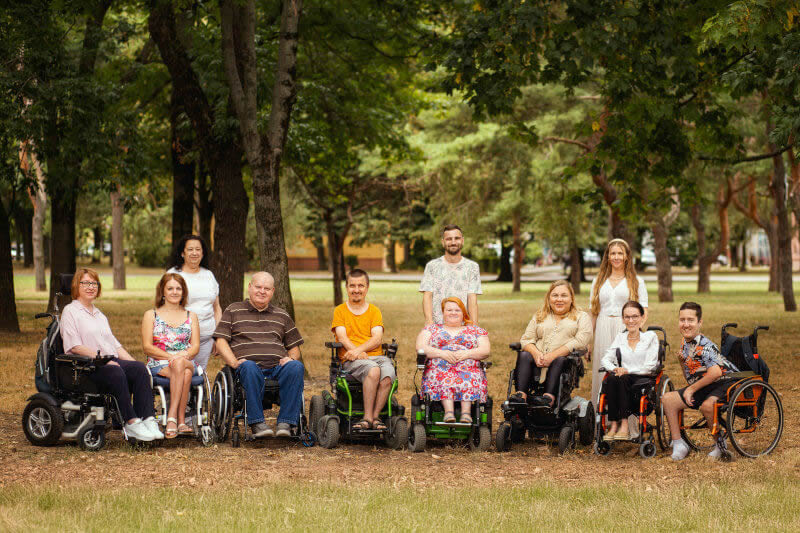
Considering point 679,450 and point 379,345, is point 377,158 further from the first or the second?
point 679,450

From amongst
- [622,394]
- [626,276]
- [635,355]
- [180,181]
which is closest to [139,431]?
[622,394]

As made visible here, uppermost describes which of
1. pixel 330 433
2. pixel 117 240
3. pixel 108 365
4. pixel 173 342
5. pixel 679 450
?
pixel 117 240

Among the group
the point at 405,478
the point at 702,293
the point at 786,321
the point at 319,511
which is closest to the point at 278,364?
the point at 405,478

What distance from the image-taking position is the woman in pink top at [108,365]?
23.9 feet

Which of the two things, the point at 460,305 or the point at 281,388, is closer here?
the point at 281,388

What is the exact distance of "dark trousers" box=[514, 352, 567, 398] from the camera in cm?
750

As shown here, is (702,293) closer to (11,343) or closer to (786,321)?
(786,321)

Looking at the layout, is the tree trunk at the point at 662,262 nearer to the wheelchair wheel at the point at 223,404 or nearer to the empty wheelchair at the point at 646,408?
the empty wheelchair at the point at 646,408

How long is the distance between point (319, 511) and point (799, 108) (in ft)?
22.2

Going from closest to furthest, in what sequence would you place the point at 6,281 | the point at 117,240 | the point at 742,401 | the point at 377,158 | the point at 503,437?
the point at 742,401 → the point at 503,437 → the point at 6,281 → the point at 377,158 → the point at 117,240

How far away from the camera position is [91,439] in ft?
24.0

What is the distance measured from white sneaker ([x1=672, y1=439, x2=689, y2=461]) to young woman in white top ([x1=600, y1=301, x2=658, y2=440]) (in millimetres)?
348

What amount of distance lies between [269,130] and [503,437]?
18.8 ft

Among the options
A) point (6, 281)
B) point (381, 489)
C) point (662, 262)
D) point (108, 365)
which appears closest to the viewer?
point (381, 489)
